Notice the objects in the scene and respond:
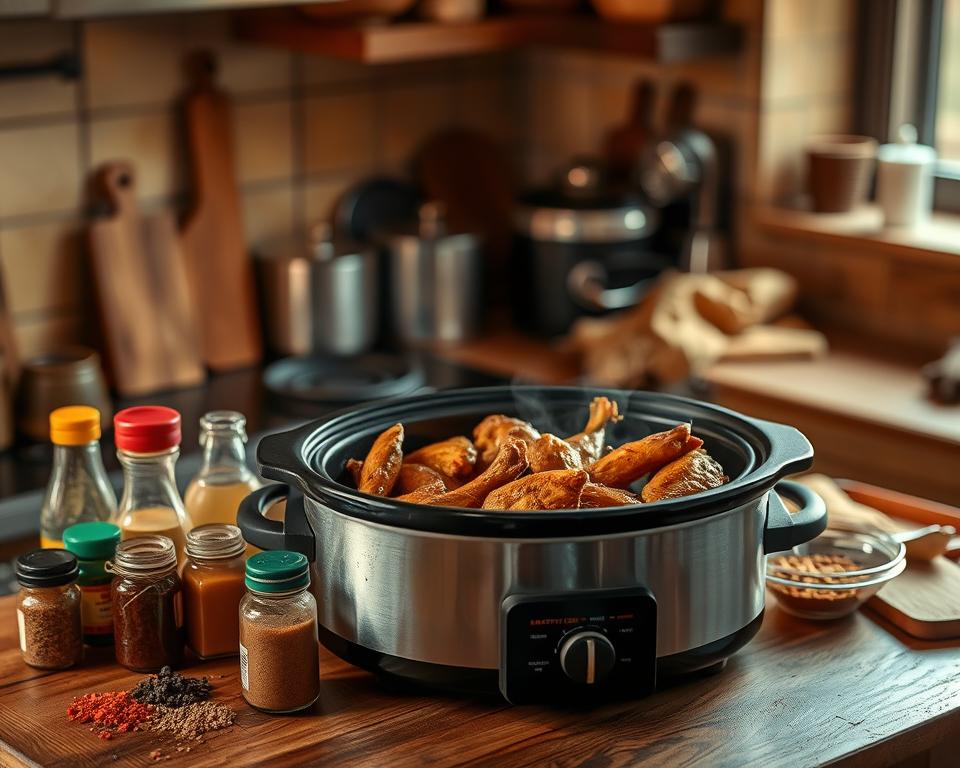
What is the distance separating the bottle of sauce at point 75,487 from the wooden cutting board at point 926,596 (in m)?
0.78

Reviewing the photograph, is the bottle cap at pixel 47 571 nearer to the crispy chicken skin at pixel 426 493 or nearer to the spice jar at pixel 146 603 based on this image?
the spice jar at pixel 146 603

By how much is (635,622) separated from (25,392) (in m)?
1.38

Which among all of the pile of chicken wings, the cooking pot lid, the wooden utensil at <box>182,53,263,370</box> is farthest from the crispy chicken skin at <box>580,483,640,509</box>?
the wooden utensil at <box>182,53,263,370</box>

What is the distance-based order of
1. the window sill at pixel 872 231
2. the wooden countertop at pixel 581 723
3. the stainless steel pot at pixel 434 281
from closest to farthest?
the wooden countertop at pixel 581 723
the window sill at pixel 872 231
the stainless steel pot at pixel 434 281

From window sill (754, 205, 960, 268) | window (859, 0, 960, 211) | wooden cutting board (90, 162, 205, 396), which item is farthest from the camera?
window (859, 0, 960, 211)

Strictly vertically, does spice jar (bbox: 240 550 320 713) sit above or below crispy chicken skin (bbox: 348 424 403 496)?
below

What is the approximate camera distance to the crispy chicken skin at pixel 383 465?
1273 millimetres

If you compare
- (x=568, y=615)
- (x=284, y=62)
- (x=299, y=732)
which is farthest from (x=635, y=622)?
(x=284, y=62)

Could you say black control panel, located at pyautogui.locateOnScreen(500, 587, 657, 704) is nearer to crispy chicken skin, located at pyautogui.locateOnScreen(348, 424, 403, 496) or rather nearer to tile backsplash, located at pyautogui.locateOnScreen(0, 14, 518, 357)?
crispy chicken skin, located at pyautogui.locateOnScreen(348, 424, 403, 496)

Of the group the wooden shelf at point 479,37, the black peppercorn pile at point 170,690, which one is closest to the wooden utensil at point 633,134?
the wooden shelf at point 479,37

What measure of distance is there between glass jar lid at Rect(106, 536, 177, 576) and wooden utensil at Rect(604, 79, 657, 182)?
66.8 inches

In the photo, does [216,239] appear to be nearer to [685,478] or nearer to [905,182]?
[905,182]

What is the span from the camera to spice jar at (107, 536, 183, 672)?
1252mm

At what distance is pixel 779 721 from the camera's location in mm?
1173
